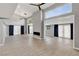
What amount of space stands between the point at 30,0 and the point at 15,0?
56 centimetres

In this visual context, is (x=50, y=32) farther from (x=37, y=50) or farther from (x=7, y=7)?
(x=37, y=50)

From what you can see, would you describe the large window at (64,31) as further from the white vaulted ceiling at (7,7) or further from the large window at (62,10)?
the white vaulted ceiling at (7,7)

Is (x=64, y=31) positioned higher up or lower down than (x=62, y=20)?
lower down

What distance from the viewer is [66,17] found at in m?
12.4

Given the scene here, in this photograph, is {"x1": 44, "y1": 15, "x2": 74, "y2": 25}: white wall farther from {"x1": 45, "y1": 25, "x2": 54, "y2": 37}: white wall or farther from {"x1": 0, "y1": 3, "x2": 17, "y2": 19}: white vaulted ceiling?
{"x1": 0, "y1": 3, "x2": 17, "y2": 19}: white vaulted ceiling

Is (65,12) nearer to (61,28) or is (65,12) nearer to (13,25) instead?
(61,28)

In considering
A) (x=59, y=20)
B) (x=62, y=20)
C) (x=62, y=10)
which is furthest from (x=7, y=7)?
(x=59, y=20)

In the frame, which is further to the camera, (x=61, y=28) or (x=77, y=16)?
(x=61, y=28)

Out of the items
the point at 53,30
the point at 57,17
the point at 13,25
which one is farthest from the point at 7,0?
the point at 13,25

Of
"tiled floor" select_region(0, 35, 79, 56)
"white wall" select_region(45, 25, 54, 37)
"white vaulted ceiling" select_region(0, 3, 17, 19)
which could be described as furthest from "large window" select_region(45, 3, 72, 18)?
"white vaulted ceiling" select_region(0, 3, 17, 19)

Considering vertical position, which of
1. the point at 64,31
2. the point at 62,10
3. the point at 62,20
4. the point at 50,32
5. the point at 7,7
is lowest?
the point at 50,32

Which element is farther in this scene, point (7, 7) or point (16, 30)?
point (16, 30)

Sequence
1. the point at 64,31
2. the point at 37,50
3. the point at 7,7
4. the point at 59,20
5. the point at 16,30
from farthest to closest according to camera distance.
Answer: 1. the point at 16,30
2. the point at 64,31
3. the point at 59,20
4. the point at 7,7
5. the point at 37,50

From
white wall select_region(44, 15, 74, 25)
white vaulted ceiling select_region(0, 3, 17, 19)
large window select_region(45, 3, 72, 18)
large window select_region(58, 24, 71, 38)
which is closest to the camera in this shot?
white vaulted ceiling select_region(0, 3, 17, 19)
